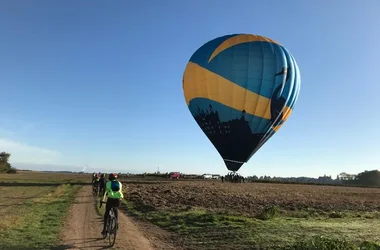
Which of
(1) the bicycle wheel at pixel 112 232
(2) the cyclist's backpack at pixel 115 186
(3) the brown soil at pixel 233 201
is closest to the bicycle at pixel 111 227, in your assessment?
(1) the bicycle wheel at pixel 112 232

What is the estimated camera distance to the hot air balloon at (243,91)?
42.9 metres

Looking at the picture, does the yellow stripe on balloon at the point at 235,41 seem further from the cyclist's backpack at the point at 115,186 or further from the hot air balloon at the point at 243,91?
the cyclist's backpack at the point at 115,186

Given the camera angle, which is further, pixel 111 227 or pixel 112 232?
pixel 111 227

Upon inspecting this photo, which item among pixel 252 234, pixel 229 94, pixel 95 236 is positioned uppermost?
pixel 229 94

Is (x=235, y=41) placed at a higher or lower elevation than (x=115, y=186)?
higher

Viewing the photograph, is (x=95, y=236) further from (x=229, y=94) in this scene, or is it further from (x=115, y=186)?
(x=229, y=94)

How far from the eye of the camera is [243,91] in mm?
42906

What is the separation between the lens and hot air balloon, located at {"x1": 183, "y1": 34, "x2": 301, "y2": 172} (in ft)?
141

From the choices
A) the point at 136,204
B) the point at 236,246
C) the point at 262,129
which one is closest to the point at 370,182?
the point at 262,129

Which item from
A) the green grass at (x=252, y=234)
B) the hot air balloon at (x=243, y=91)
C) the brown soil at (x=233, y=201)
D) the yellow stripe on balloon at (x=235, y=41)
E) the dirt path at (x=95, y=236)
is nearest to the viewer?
the green grass at (x=252, y=234)

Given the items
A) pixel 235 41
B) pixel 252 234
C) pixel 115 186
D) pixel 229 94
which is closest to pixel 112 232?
pixel 115 186

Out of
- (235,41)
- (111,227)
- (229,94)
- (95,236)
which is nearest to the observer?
(111,227)

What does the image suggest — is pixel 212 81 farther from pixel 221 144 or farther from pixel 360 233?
pixel 360 233

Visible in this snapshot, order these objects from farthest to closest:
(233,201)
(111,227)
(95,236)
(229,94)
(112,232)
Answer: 1. (229,94)
2. (233,201)
3. (95,236)
4. (111,227)
5. (112,232)
